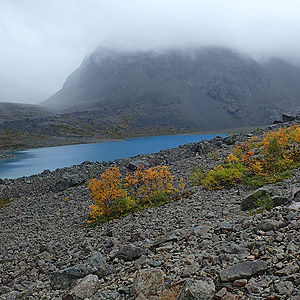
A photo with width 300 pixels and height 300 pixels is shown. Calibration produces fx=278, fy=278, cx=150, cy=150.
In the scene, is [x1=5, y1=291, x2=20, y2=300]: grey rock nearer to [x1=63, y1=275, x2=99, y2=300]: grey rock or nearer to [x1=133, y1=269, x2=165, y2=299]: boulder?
[x1=63, y1=275, x2=99, y2=300]: grey rock

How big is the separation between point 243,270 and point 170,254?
119 inches

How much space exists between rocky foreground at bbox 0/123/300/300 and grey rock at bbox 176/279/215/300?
0.02 meters

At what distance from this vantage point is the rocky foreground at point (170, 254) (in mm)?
6012

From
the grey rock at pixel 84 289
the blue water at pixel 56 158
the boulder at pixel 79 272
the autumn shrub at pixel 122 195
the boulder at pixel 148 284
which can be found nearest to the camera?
the boulder at pixel 148 284

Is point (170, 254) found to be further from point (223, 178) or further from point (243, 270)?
point (223, 178)

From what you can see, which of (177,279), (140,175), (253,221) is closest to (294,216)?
(253,221)

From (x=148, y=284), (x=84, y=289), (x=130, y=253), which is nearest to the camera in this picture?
(x=148, y=284)

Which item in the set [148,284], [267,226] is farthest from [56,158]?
[148,284]

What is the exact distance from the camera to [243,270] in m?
6.17

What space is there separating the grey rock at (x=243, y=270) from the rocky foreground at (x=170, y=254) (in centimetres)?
2

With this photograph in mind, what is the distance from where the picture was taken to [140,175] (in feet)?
67.7

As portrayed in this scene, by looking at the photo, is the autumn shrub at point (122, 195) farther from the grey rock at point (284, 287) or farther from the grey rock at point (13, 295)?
the grey rock at point (284, 287)

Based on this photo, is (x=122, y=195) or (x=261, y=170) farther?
(x=261, y=170)

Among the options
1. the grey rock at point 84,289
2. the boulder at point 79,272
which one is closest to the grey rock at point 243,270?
the grey rock at point 84,289
